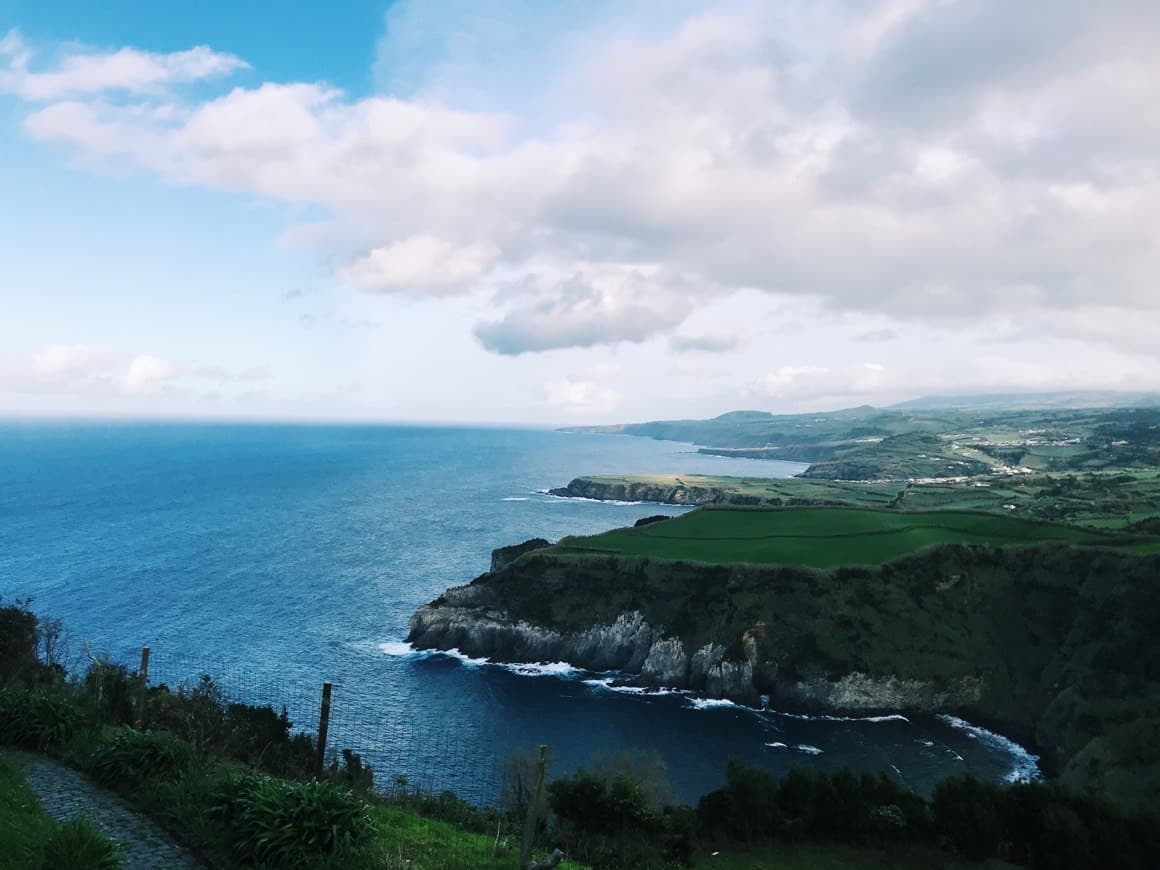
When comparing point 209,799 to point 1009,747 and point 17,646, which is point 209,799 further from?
point 1009,747

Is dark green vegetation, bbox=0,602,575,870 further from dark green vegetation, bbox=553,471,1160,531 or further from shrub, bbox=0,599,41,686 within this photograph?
dark green vegetation, bbox=553,471,1160,531

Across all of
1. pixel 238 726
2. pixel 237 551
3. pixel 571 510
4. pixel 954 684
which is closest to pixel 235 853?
pixel 238 726

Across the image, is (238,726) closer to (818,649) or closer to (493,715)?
(493,715)

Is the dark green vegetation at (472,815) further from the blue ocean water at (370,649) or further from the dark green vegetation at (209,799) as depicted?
the blue ocean water at (370,649)

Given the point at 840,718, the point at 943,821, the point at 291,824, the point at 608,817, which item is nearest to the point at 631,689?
the point at 840,718

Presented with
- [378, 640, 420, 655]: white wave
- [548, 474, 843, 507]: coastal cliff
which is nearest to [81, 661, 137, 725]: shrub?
[378, 640, 420, 655]: white wave
